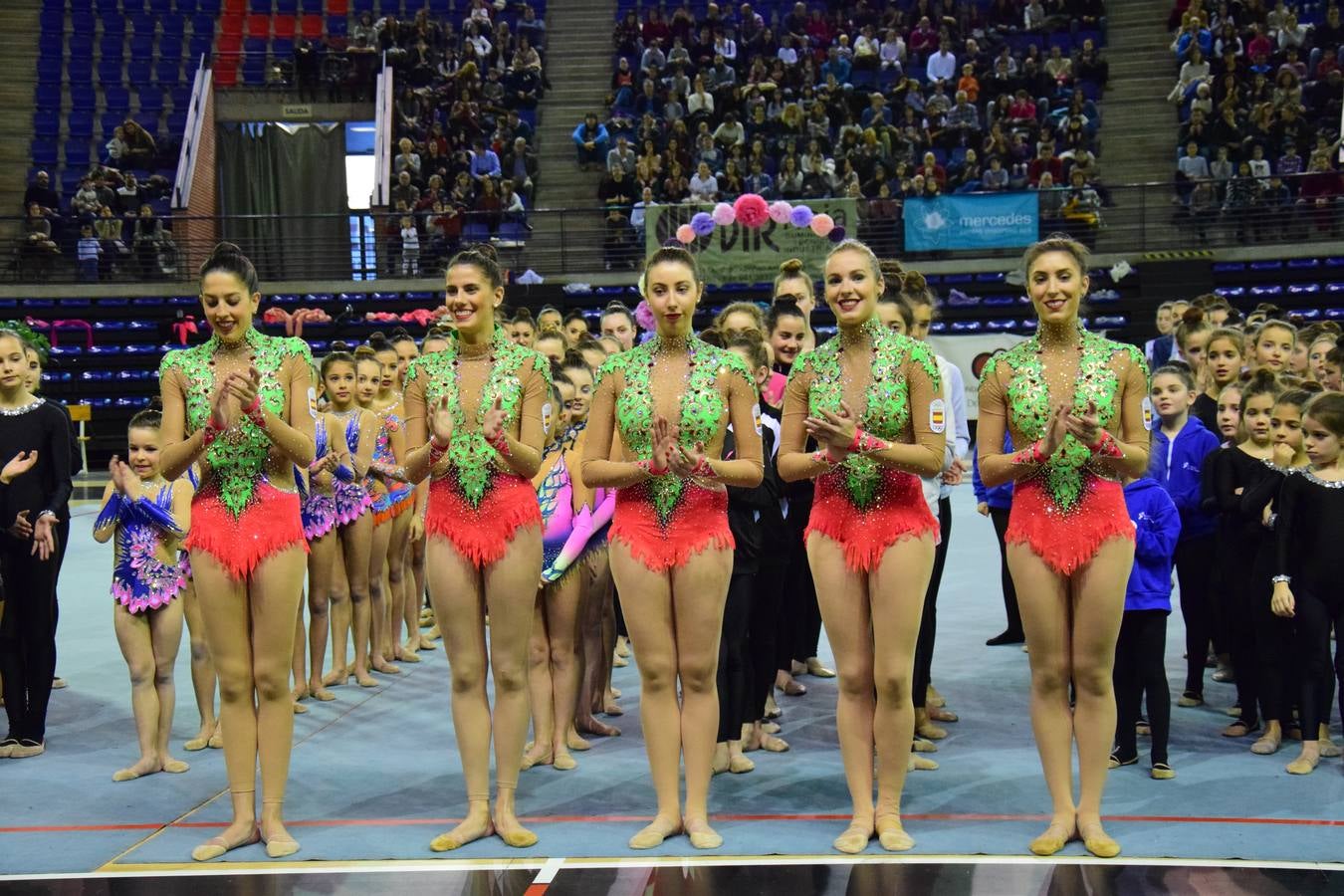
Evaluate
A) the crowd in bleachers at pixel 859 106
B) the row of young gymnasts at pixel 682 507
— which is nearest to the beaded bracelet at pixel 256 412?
the row of young gymnasts at pixel 682 507

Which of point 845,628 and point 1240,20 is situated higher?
point 1240,20

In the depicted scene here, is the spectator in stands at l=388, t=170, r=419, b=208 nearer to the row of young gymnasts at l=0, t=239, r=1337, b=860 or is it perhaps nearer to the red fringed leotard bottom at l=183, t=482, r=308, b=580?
the row of young gymnasts at l=0, t=239, r=1337, b=860

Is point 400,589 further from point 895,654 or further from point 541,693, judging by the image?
point 895,654

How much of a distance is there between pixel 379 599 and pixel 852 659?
3.43 m

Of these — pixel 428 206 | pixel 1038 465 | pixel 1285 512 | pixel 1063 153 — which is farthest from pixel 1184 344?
pixel 428 206

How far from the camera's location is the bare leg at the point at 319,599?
6.43m

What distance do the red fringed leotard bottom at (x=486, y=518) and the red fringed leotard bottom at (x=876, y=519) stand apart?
38.0 inches

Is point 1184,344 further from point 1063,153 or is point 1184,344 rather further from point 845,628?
point 1063,153

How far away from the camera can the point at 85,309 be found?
60.7 ft

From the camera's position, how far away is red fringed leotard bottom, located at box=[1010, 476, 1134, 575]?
4066 millimetres

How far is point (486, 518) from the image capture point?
4.30m

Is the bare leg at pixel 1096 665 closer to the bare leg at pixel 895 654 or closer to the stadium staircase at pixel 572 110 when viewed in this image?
the bare leg at pixel 895 654

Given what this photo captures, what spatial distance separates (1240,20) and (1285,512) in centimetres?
1647

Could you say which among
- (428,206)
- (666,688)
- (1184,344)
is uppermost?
(428,206)
